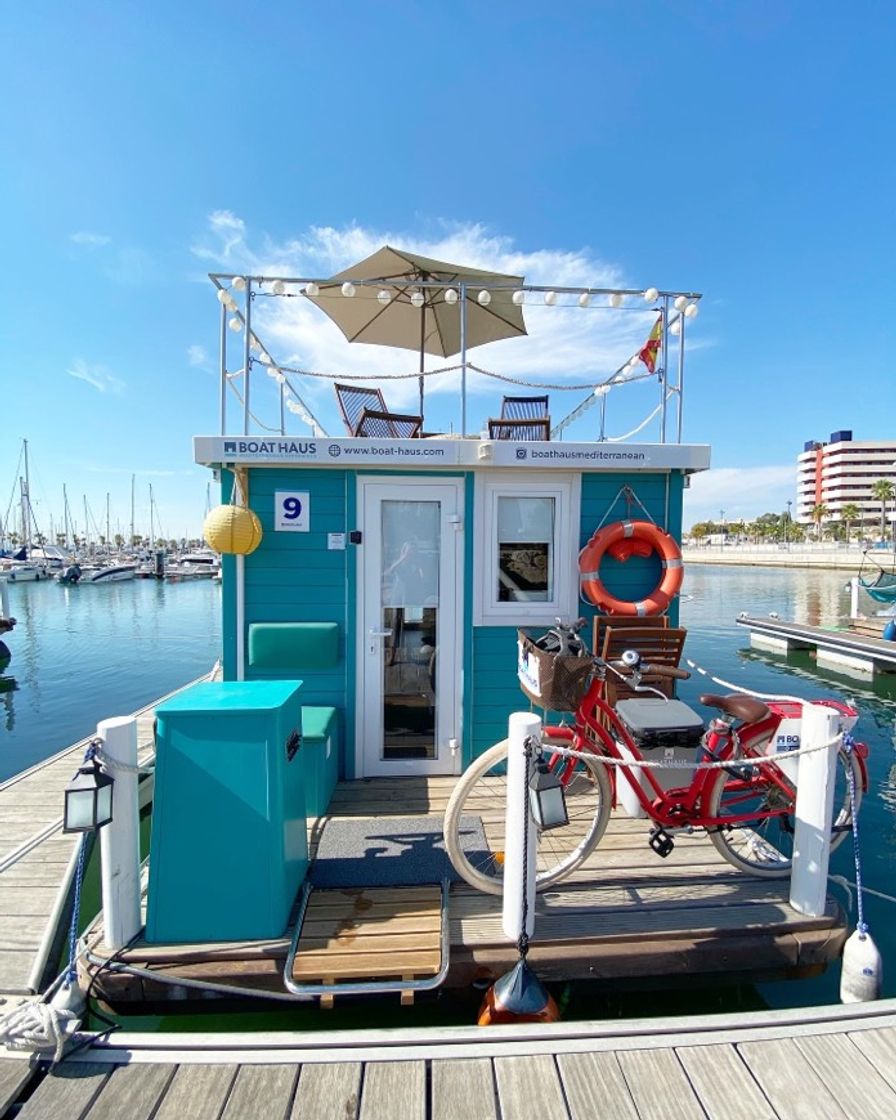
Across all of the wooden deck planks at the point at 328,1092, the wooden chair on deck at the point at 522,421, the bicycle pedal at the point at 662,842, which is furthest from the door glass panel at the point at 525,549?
the wooden deck planks at the point at 328,1092

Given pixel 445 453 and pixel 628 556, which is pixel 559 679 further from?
pixel 445 453

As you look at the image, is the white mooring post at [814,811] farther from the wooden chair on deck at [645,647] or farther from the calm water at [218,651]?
the wooden chair on deck at [645,647]

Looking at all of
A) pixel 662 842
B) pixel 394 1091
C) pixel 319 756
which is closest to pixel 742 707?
pixel 662 842

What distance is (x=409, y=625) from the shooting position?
3.70 m

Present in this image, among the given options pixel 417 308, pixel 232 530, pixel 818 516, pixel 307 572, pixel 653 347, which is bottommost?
pixel 307 572

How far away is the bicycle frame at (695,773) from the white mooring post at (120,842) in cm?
180

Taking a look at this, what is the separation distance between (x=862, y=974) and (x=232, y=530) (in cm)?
352

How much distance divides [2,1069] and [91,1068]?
26 centimetres

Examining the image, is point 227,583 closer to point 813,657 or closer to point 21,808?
point 21,808

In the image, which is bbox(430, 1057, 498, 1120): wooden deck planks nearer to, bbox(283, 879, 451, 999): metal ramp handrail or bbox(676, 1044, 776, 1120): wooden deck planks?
bbox(283, 879, 451, 999): metal ramp handrail

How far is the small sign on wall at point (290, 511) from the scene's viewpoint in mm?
3584

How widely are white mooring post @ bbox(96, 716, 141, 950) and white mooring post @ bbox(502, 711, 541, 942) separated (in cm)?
143

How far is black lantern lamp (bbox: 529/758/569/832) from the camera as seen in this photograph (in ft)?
6.54

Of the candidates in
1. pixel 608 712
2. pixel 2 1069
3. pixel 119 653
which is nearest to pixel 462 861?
pixel 608 712
